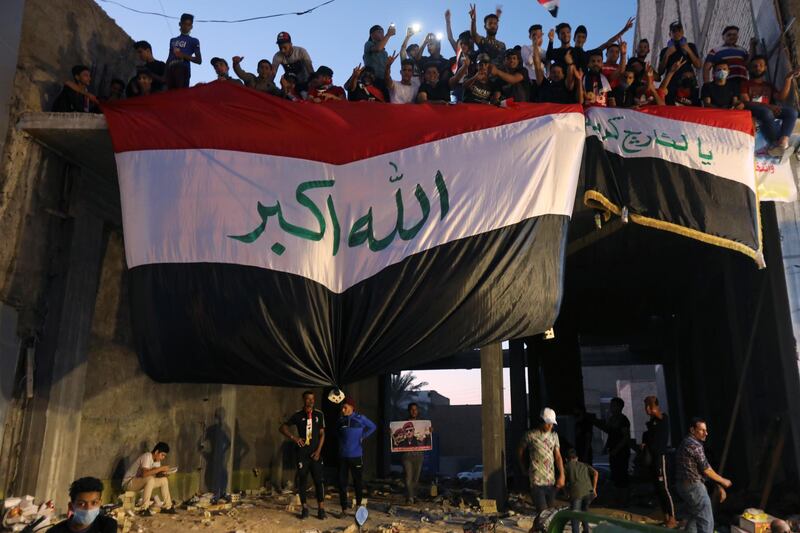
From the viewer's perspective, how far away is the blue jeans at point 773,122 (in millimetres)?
7613

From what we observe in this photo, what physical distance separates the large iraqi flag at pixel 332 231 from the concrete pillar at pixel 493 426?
3085 millimetres

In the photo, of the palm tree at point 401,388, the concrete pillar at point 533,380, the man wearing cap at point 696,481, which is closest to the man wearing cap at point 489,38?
the man wearing cap at point 696,481

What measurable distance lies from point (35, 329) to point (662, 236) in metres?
8.96

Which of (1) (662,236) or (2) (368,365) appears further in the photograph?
(1) (662,236)

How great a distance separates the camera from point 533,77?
8984mm

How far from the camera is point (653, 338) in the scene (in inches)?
795

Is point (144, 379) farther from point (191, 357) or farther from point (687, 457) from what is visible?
point (687, 457)

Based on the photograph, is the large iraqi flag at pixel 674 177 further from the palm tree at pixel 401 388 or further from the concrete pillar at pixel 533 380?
the palm tree at pixel 401 388

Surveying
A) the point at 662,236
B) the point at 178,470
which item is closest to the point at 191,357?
the point at 178,470

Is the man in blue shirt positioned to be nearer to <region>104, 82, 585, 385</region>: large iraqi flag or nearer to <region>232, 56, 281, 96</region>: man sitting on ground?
<region>232, 56, 281, 96</region>: man sitting on ground

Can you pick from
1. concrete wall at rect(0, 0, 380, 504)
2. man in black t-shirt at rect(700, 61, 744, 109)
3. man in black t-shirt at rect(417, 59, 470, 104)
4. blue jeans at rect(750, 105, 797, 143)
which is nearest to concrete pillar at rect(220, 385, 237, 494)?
concrete wall at rect(0, 0, 380, 504)

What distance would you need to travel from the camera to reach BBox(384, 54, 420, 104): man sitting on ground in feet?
29.2

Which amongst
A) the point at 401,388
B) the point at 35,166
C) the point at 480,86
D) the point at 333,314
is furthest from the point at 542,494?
the point at 401,388

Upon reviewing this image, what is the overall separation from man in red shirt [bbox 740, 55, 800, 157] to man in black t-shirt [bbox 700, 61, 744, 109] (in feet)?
0.48
